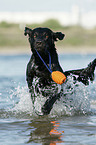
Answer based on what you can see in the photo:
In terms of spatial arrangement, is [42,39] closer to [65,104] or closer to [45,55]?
[45,55]

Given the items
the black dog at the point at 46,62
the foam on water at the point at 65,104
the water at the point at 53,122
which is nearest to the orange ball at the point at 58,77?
the black dog at the point at 46,62

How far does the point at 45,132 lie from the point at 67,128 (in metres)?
0.45

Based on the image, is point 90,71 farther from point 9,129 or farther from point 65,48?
point 65,48

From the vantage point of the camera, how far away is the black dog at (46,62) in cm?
721

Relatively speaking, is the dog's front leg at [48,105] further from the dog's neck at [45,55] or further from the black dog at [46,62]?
the dog's neck at [45,55]

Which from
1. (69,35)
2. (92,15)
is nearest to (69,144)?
(69,35)

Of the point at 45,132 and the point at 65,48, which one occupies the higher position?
the point at 65,48

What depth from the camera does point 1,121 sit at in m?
7.36

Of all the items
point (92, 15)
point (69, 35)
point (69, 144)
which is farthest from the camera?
point (92, 15)

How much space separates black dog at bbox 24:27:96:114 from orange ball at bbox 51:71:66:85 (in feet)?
1.39

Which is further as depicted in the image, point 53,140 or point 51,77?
point 51,77

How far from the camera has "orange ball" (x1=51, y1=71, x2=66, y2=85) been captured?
6.82m

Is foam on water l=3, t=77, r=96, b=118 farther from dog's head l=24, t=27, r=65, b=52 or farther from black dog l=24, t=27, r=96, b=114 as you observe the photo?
dog's head l=24, t=27, r=65, b=52

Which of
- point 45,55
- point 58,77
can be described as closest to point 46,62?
point 45,55
